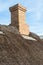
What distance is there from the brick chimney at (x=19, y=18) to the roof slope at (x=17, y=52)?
2.75 m

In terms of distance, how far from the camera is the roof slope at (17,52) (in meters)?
7.57

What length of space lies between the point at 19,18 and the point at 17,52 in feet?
15.8

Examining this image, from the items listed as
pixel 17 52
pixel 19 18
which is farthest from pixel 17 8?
pixel 17 52

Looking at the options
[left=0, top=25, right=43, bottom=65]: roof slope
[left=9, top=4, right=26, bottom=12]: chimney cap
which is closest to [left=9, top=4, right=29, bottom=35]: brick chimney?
[left=9, top=4, right=26, bottom=12]: chimney cap

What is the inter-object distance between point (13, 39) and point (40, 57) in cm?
177

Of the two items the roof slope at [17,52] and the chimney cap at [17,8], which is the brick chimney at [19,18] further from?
the roof slope at [17,52]

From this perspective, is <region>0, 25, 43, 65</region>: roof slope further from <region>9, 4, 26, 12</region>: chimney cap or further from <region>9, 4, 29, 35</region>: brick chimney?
<region>9, 4, 26, 12</region>: chimney cap

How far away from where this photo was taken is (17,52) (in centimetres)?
845

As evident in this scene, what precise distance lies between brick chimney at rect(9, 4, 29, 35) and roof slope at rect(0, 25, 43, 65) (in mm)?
2748

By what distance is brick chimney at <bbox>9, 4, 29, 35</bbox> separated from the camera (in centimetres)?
1268

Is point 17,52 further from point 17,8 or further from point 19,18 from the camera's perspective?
point 17,8

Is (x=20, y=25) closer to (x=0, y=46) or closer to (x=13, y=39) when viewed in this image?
(x=13, y=39)

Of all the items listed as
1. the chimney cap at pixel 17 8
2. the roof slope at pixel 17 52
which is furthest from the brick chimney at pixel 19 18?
the roof slope at pixel 17 52

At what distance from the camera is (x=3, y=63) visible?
7.03m
